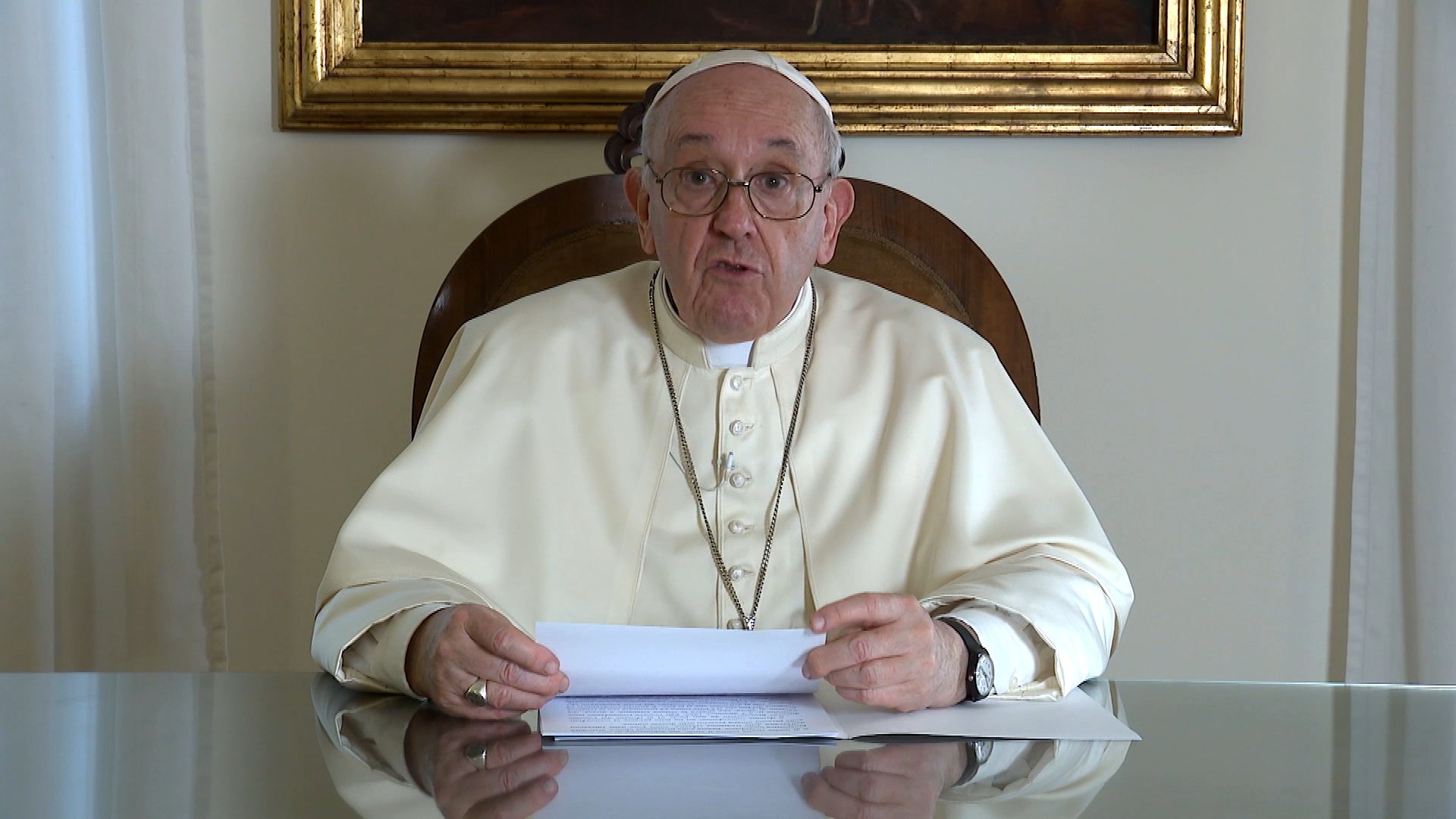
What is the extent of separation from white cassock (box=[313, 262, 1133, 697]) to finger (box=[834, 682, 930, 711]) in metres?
0.45

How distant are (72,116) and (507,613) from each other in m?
1.70

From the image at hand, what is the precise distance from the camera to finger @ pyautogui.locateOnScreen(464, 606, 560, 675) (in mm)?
1421

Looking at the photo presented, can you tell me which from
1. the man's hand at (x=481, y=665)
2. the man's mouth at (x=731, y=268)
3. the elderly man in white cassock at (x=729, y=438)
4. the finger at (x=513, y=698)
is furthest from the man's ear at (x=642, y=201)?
the finger at (x=513, y=698)

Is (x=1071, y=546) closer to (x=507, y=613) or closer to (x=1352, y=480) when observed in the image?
(x=507, y=613)

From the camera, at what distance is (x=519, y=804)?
1.10 meters

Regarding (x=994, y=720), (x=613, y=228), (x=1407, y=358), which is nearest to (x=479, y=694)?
(x=994, y=720)

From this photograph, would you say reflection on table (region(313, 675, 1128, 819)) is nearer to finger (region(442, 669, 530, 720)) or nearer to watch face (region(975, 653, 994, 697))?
finger (region(442, 669, 530, 720))

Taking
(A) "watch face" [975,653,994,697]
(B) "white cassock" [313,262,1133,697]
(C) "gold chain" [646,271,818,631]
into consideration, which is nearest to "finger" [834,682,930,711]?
(A) "watch face" [975,653,994,697]

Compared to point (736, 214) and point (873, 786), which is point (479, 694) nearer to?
point (873, 786)

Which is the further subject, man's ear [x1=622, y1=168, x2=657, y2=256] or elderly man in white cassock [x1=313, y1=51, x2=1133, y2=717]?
man's ear [x1=622, y1=168, x2=657, y2=256]

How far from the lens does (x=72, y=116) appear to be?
9.67 ft

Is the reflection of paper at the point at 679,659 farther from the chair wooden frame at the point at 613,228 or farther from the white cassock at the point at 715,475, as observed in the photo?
the chair wooden frame at the point at 613,228

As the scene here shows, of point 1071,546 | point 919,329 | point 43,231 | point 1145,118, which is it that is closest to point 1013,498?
point 1071,546

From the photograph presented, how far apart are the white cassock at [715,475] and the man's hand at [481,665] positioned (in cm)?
35
